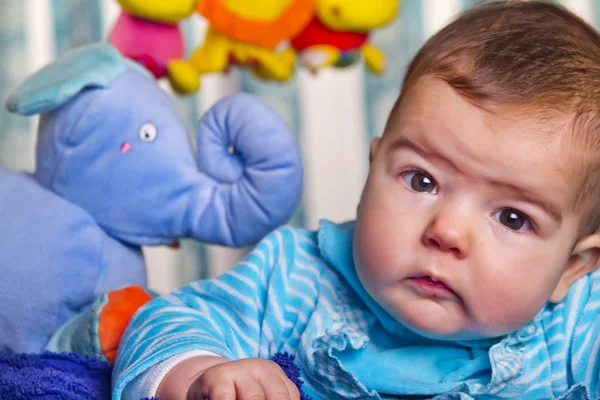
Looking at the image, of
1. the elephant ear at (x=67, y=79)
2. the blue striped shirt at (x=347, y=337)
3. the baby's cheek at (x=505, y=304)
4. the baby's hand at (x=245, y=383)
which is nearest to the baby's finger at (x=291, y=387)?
the baby's hand at (x=245, y=383)

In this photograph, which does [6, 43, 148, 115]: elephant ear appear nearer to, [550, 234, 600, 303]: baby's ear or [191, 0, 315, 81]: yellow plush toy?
[191, 0, 315, 81]: yellow plush toy

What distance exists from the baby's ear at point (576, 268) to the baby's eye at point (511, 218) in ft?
0.39

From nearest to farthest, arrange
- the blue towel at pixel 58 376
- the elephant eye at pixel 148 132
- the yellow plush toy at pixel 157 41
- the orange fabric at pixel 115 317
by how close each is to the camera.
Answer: the blue towel at pixel 58 376
the orange fabric at pixel 115 317
the elephant eye at pixel 148 132
the yellow plush toy at pixel 157 41

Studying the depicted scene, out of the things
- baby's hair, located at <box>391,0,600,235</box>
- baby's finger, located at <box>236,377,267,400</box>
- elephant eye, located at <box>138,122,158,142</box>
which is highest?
baby's hair, located at <box>391,0,600,235</box>

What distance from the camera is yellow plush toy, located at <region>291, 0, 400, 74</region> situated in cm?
131

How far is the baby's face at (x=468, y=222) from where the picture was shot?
0.84 meters

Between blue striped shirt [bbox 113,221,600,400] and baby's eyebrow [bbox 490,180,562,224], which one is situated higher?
baby's eyebrow [bbox 490,180,562,224]

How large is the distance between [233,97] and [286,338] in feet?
1.07

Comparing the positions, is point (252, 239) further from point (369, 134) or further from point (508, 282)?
point (369, 134)

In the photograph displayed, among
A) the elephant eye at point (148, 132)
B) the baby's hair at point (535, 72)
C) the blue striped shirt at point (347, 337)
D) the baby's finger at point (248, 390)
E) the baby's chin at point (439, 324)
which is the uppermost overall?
the baby's hair at point (535, 72)

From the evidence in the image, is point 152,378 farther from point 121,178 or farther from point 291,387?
point 121,178

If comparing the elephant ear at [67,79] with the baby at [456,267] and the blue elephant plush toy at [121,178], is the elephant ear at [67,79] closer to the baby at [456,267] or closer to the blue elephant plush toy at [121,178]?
the blue elephant plush toy at [121,178]

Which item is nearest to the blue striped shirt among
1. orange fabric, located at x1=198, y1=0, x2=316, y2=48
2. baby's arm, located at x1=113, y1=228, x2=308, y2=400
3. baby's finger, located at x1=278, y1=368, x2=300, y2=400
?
baby's arm, located at x1=113, y1=228, x2=308, y2=400

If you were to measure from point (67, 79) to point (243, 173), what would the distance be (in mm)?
251
